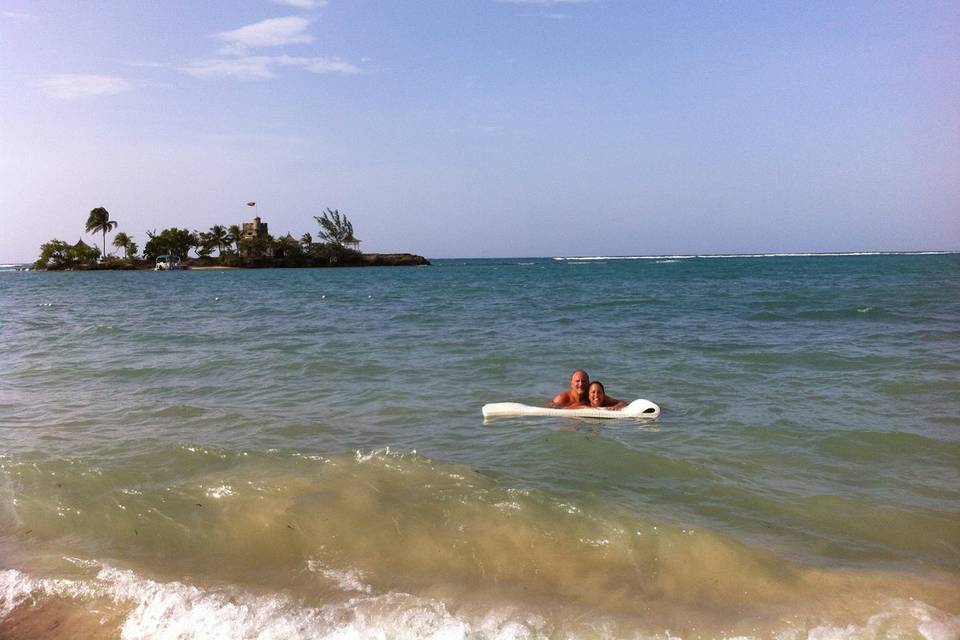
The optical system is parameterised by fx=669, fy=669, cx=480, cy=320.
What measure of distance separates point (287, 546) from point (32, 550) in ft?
5.84

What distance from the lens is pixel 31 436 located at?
7516 millimetres

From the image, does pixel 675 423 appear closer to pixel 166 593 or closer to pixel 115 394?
pixel 166 593

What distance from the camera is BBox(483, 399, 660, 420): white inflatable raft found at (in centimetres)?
834

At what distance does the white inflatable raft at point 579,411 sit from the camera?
8.34 metres

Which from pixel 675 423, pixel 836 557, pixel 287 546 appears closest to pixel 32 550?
pixel 287 546

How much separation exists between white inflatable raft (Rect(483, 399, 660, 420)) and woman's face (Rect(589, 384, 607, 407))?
1.07 feet

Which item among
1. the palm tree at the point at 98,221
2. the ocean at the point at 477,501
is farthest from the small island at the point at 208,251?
the ocean at the point at 477,501

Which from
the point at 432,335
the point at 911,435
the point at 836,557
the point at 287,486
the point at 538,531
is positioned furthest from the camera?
the point at 432,335

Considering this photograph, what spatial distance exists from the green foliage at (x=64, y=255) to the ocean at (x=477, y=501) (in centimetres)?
9473

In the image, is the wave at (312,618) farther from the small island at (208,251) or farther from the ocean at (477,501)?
the small island at (208,251)

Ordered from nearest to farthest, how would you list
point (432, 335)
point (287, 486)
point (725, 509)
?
point (725, 509)
point (287, 486)
point (432, 335)

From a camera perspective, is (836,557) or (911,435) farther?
(911,435)

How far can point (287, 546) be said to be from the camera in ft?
15.8

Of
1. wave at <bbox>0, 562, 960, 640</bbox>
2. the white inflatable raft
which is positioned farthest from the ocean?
the white inflatable raft
